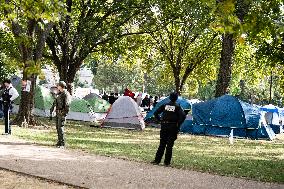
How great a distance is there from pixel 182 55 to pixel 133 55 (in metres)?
4.63

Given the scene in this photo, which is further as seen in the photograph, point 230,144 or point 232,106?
point 232,106

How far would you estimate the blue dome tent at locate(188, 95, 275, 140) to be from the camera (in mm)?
21719

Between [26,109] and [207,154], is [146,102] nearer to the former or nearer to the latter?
[26,109]

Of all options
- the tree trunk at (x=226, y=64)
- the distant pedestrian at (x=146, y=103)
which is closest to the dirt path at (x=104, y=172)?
the tree trunk at (x=226, y=64)

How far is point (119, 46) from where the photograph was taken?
1107 inches

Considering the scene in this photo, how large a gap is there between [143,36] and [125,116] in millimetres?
13123

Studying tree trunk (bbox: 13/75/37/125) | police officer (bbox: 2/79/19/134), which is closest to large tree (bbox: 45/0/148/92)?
tree trunk (bbox: 13/75/37/125)

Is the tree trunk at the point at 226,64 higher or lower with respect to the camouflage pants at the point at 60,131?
higher

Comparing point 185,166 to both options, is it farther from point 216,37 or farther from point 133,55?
point 216,37

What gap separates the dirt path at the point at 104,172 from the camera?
8.41 meters

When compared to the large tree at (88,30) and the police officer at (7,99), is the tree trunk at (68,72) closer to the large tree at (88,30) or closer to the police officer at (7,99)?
the large tree at (88,30)

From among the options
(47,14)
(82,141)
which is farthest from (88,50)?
(47,14)

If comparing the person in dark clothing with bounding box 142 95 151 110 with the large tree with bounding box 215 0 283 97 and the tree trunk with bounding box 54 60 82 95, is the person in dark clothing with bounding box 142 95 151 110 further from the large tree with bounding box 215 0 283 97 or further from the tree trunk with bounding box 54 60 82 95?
the large tree with bounding box 215 0 283 97

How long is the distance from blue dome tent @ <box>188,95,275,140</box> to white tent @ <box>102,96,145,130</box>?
3.38m
